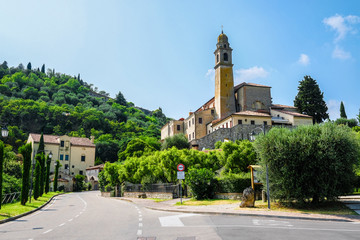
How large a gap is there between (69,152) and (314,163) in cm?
7639

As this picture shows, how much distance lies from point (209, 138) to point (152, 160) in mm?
19955

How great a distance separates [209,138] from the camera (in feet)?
180

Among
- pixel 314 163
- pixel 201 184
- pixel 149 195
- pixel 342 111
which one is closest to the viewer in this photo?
pixel 314 163

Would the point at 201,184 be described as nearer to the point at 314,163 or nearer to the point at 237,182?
the point at 237,182

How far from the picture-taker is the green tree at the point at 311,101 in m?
65.9

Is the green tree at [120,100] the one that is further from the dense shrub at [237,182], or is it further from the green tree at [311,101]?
the dense shrub at [237,182]

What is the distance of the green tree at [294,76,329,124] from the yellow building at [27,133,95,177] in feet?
188

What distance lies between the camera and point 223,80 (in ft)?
227

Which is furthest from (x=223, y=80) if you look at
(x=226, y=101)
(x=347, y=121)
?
(x=347, y=121)

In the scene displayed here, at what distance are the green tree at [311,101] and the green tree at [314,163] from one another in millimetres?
52708

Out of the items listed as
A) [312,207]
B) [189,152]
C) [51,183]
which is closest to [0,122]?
[51,183]

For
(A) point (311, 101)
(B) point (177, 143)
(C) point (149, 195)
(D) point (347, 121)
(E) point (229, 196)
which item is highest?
(A) point (311, 101)

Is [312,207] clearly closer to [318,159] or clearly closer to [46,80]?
[318,159]

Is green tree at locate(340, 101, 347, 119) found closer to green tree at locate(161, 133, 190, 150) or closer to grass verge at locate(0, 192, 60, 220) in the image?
green tree at locate(161, 133, 190, 150)
